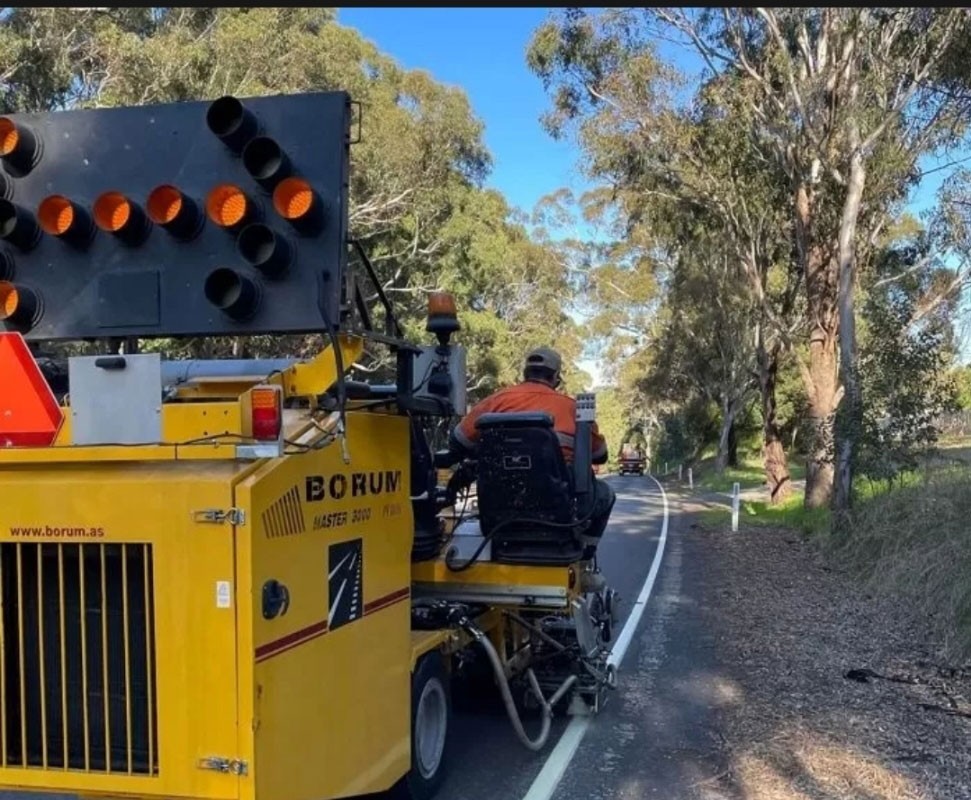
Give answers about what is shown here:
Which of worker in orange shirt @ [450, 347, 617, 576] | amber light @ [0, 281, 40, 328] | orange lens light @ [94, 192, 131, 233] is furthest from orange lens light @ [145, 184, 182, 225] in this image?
worker in orange shirt @ [450, 347, 617, 576]

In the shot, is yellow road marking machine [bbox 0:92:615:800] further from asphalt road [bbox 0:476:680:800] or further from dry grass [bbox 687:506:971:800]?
dry grass [bbox 687:506:971:800]

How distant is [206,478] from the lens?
3.53 m

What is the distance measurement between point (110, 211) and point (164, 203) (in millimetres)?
275

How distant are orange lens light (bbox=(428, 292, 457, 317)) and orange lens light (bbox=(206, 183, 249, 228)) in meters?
1.31

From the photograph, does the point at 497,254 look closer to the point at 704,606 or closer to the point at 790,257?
the point at 790,257

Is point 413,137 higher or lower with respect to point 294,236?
higher

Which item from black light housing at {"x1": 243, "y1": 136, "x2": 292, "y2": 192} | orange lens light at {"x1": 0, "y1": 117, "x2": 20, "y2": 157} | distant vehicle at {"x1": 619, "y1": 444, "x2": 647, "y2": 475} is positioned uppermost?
orange lens light at {"x1": 0, "y1": 117, "x2": 20, "y2": 157}

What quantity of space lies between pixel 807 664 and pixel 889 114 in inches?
509

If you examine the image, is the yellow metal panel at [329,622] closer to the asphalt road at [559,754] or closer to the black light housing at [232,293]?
the black light housing at [232,293]

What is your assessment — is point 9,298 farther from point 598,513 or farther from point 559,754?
point 559,754

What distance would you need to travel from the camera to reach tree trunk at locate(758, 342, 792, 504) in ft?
93.6

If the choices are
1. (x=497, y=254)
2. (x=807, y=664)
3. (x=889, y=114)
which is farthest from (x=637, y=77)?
(x=807, y=664)

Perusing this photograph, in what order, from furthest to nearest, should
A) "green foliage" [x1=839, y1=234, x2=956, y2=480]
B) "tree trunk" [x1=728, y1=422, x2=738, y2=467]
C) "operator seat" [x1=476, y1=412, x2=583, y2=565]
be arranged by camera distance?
"tree trunk" [x1=728, y1=422, x2=738, y2=467] < "green foliage" [x1=839, y1=234, x2=956, y2=480] < "operator seat" [x1=476, y1=412, x2=583, y2=565]

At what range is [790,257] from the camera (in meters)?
27.3
